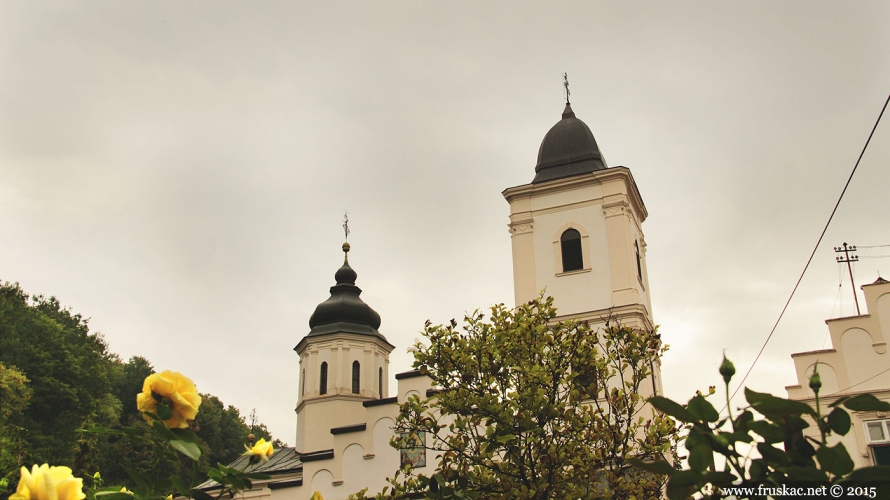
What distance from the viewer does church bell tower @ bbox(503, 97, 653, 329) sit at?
2236cm

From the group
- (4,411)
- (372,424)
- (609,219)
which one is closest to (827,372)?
(609,219)

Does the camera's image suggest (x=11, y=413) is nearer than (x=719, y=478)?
No

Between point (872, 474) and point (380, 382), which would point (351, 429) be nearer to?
point (380, 382)

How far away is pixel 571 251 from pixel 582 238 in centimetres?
52

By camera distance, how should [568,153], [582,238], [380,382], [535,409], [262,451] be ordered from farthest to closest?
[380,382] → [568,153] → [582,238] → [535,409] → [262,451]

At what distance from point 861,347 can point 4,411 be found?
29.8 meters

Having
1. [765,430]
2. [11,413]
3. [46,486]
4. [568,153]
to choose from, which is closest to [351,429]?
[568,153]

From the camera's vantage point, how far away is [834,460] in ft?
6.36

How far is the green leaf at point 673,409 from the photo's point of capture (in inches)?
83.0

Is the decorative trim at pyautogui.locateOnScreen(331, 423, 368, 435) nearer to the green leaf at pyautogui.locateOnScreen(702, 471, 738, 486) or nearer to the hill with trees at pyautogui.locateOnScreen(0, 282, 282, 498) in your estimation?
the hill with trees at pyautogui.locateOnScreen(0, 282, 282, 498)

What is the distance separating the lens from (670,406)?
84.5 inches

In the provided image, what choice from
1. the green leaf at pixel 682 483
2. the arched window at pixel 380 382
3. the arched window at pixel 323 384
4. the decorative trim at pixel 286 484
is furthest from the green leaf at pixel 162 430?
the arched window at pixel 380 382

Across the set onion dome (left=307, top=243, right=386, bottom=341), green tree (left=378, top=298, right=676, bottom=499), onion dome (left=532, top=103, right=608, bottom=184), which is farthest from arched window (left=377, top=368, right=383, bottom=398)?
green tree (left=378, top=298, right=676, bottom=499)

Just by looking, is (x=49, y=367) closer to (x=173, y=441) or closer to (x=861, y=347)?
(x=861, y=347)
